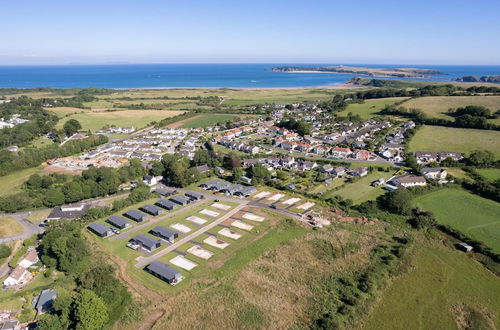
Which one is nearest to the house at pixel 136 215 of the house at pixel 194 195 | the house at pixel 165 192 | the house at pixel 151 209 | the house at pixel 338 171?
the house at pixel 151 209

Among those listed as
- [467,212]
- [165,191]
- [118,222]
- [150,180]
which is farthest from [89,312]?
[467,212]

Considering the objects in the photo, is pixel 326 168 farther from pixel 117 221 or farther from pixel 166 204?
pixel 117 221

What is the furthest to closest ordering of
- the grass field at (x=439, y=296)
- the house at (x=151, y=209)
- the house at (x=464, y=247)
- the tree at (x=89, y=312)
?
the house at (x=151, y=209) → the house at (x=464, y=247) → the grass field at (x=439, y=296) → the tree at (x=89, y=312)

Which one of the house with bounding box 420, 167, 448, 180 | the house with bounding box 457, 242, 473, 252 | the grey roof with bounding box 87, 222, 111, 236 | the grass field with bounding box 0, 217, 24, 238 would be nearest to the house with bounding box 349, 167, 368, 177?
the house with bounding box 420, 167, 448, 180

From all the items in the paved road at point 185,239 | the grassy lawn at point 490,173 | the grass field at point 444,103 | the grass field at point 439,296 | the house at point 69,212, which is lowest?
the grass field at point 439,296

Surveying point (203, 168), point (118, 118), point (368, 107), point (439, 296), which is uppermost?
point (368, 107)

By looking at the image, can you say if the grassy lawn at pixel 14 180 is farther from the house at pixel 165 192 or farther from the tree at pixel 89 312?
the tree at pixel 89 312

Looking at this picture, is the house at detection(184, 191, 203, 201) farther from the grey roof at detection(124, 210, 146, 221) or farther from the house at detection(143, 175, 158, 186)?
the house at detection(143, 175, 158, 186)

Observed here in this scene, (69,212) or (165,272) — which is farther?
(69,212)
